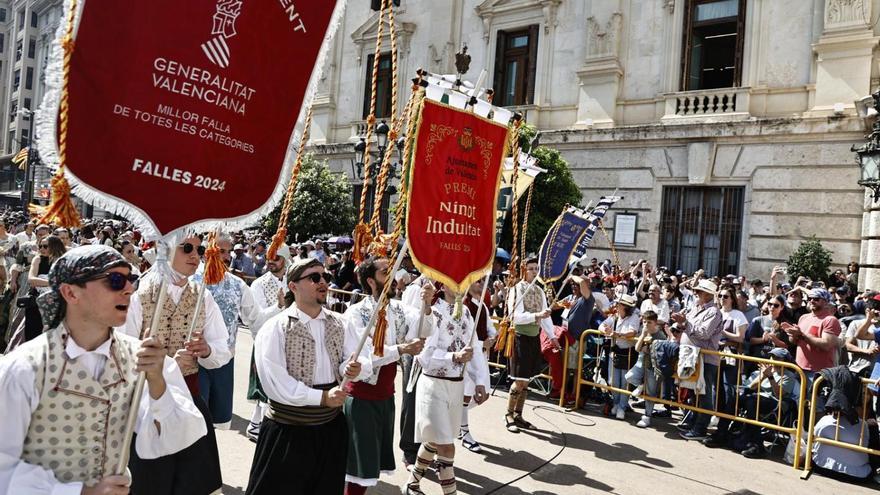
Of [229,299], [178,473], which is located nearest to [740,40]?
[229,299]

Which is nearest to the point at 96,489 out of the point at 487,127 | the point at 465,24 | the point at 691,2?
the point at 487,127

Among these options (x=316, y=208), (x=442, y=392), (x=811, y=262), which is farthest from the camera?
(x=316, y=208)

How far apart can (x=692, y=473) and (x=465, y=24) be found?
1813 centimetres

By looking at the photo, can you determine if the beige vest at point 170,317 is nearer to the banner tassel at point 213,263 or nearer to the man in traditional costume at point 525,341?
the banner tassel at point 213,263

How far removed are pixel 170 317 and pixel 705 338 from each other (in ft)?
20.9

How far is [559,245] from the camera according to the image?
29.6ft

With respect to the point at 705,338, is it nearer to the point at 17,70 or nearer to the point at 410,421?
the point at 410,421

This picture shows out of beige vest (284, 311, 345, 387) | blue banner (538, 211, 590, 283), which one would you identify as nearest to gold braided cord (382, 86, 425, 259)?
beige vest (284, 311, 345, 387)

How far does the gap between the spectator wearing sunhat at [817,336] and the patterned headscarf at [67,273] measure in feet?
23.9

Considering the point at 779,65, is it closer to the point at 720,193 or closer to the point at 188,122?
the point at 720,193

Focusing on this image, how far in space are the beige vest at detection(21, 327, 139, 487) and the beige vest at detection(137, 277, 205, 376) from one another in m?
A: 1.89

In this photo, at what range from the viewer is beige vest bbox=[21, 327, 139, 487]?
91.8 inches

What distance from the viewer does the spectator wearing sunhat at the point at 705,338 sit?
319 inches

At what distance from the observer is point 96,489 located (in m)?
2.33
